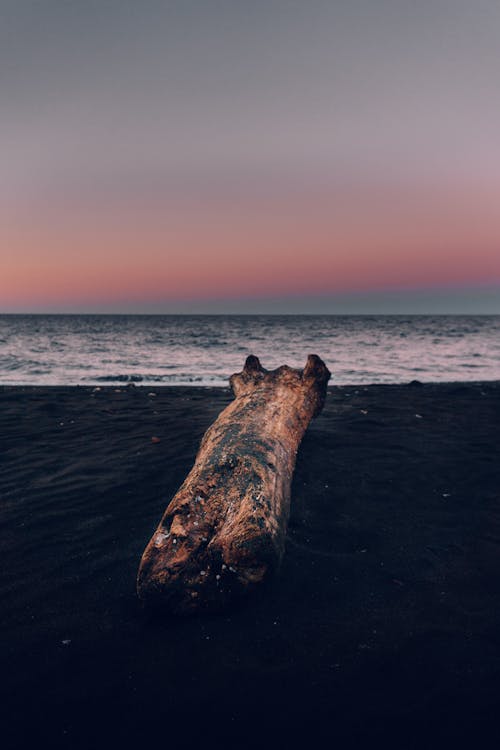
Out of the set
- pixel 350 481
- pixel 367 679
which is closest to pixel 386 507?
pixel 350 481

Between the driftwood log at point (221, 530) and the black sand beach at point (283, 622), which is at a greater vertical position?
the driftwood log at point (221, 530)

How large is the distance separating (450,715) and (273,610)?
3.19 ft

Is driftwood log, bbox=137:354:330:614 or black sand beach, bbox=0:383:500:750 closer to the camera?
black sand beach, bbox=0:383:500:750

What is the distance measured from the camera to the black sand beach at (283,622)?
1820mm

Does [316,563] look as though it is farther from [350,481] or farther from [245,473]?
[350,481]

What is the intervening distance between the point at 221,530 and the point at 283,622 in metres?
0.61

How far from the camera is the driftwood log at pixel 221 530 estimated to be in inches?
96.7

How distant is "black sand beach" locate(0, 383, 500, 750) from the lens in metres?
1.82

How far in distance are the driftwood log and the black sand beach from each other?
0.54 ft

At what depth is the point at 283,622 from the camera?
239 centimetres

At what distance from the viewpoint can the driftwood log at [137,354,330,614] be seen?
8.06ft

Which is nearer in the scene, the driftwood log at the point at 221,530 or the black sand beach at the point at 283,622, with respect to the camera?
the black sand beach at the point at 283,622

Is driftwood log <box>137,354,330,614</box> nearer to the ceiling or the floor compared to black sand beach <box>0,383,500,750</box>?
nearer to the ceiling

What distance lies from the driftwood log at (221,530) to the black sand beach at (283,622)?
0.54 feet
